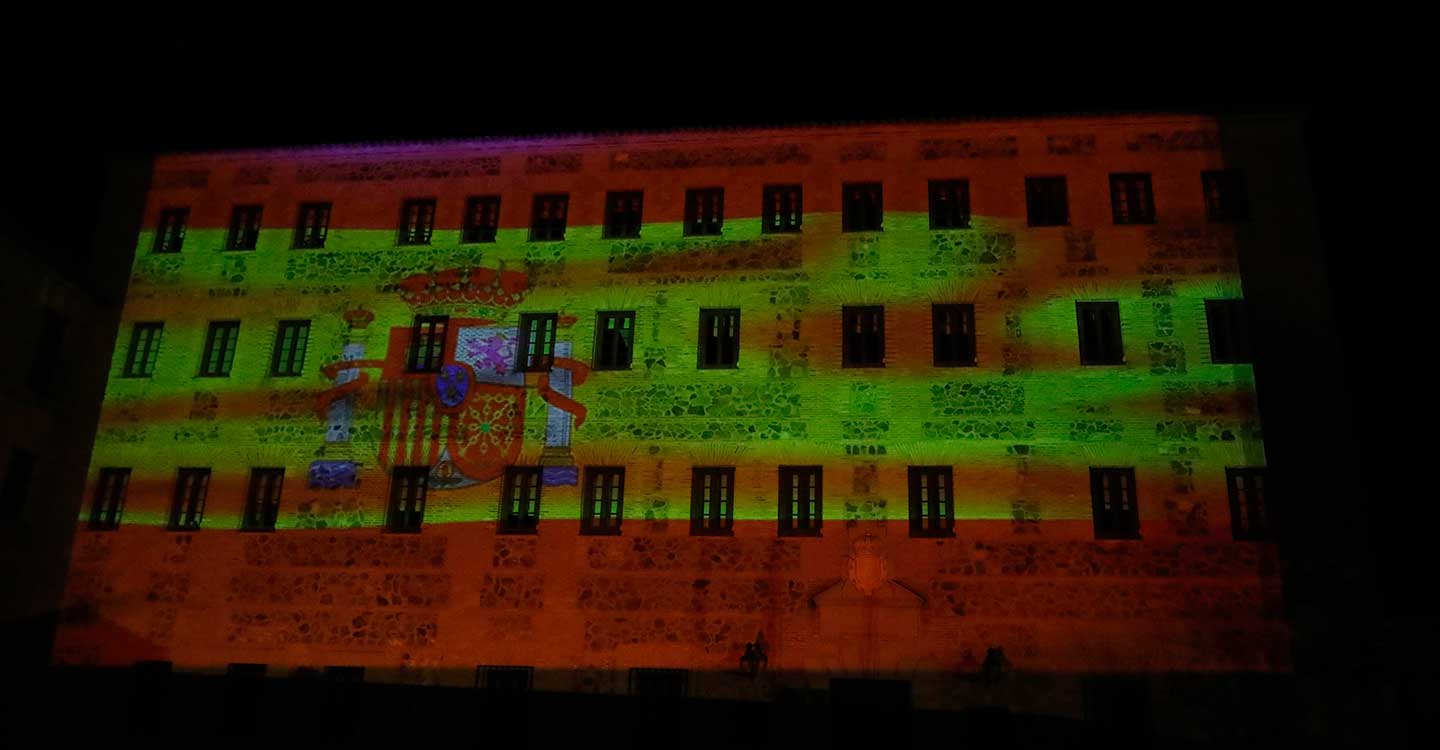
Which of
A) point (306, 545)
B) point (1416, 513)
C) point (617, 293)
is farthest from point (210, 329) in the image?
point (1416, 513)

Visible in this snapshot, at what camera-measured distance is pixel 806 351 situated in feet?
63.6

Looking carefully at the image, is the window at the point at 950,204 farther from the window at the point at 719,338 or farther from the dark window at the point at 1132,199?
the window at the point at 719,338

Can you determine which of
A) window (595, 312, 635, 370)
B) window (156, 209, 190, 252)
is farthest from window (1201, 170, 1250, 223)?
window (156, 209, 190, 252)

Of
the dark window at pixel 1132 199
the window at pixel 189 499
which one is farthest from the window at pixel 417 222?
the dark window at pixel 1132 199

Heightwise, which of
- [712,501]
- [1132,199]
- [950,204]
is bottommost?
[712,501]

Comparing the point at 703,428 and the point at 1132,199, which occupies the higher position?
the point at 1132,199

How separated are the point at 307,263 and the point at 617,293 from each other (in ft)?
23.3

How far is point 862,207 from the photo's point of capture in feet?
66.7

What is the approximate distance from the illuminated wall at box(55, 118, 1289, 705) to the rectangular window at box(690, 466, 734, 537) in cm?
19

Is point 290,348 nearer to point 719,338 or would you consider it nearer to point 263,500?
point 263,500

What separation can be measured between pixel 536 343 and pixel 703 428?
4.03m

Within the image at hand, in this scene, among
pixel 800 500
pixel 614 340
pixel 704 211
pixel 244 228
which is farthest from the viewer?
pixel 244 228

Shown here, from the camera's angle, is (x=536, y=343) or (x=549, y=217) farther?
(x=549, y=217)

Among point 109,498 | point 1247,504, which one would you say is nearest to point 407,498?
point 109,498
